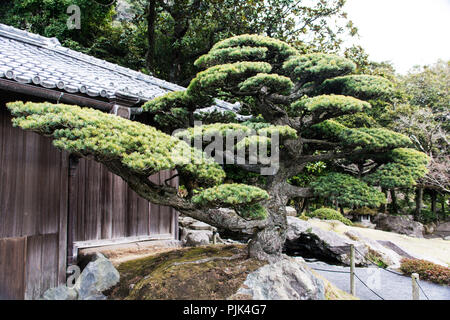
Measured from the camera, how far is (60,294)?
409 centimetres

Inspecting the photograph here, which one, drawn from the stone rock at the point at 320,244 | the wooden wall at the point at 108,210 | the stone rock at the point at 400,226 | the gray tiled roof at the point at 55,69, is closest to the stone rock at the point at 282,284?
the wooden wall at the point at 108,210

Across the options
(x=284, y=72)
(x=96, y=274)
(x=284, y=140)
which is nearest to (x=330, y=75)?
(x=284, y=72)

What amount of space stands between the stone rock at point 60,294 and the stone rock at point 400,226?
14.9 metres

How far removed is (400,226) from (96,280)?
14923mm

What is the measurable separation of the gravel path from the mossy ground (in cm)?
252

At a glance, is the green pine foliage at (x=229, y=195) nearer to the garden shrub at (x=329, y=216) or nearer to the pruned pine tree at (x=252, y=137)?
the pruned pine tree at (x=252, y=137)

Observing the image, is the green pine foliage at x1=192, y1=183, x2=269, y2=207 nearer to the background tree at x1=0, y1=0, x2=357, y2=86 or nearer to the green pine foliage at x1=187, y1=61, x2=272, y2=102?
the green pine foliage at x1=187, y1=61, x2=272, y2=102

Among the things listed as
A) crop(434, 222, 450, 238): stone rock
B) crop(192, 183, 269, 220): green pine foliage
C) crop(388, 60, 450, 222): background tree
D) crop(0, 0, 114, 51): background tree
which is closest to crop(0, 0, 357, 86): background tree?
crop(0, 0, 114, 51): background tree

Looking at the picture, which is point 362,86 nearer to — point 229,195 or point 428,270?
point 229,195

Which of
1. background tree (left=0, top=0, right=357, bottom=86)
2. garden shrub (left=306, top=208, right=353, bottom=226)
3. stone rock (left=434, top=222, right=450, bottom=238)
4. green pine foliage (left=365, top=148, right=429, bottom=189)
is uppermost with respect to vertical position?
background tree (left=0, top=0, right=357, bottom=86)

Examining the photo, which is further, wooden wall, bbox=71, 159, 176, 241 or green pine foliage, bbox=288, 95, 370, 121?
wooden wall, bbox=71, 159, 176, 241

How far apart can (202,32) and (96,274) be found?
13357mm

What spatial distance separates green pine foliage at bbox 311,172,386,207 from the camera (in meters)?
4.39

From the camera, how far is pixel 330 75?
4.62 m
